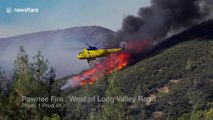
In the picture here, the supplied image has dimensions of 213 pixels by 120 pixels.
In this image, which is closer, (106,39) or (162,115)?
(106,39)

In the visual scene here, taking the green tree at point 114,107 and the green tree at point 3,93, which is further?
the green tree at point 114,107

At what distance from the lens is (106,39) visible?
7950 centimetres

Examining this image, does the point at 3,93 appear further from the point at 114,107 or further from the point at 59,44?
the point at 59,44

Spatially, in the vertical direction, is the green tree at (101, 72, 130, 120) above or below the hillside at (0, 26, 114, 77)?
below

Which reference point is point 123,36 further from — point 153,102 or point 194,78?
point 194,78

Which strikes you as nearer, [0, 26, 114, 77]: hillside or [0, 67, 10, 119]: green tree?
[0, 67, 10, 119]: green tree

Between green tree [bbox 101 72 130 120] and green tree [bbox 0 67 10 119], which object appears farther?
green tree [bbox 101 72 130 120]

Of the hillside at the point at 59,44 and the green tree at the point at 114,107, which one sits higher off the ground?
the hillside at the point at 59,44

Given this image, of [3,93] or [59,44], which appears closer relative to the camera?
[3,93]

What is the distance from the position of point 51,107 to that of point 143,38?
64536mm

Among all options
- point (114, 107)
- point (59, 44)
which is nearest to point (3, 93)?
point (114, 107)

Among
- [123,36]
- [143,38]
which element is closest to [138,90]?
[143,38]

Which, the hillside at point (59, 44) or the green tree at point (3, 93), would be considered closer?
the green tree at point (3, 93)

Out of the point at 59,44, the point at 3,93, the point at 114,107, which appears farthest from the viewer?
the point at 59,44
